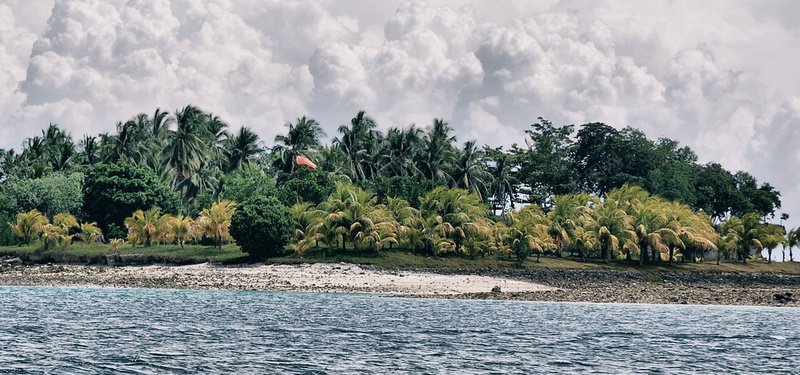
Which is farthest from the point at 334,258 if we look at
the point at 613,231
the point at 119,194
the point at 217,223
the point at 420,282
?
the point at 613,231

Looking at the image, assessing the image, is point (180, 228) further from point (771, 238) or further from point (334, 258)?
point (771, 238)

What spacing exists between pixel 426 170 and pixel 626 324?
54136mm

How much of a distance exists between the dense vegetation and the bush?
0.35 ft

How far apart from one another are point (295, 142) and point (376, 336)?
186 feet

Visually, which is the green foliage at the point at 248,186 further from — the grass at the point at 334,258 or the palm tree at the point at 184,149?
the grass at the point at 334,258

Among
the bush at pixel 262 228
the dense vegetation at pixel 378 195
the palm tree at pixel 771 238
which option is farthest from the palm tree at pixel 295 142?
the palm tree at pixel 771 238

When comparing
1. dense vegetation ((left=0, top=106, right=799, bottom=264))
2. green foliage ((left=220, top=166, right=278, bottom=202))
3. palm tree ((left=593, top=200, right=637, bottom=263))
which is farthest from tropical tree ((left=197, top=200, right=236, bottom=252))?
palm tree ((left=593, top=200, right=637, bottom=263))

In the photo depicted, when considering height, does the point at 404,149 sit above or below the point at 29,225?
above

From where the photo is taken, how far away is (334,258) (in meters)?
59.1

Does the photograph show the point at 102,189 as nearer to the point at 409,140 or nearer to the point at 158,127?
the point at 158,127

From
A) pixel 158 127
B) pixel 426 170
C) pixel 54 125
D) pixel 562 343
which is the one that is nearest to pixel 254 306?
pixel 562 343

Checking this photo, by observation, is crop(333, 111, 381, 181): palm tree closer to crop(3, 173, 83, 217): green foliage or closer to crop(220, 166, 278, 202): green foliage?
crop(220, 166, 278, 202): green foliage

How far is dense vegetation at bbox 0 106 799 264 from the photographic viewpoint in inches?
2472

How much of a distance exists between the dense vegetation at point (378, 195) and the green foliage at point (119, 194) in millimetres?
129
